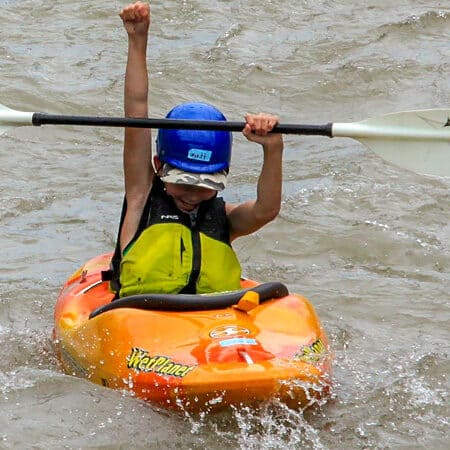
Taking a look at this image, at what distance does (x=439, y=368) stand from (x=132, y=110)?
1701 mm

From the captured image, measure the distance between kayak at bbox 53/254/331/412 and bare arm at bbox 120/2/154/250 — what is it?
0.49 metres

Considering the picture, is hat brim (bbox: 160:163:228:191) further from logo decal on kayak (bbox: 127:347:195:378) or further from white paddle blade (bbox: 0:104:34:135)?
logo decal on kayak (bbox: 127:347:195:378)

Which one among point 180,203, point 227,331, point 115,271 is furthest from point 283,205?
point 227,331

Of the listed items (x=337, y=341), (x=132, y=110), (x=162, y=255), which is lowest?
(x=337, y=341)

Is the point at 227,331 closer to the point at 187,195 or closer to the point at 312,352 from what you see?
the point at 312,352

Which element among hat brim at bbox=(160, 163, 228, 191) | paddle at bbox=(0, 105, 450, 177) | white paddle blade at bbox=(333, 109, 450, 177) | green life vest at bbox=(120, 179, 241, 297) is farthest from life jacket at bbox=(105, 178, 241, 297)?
white paddle blade at bbox=(333, 109, 450, 177)

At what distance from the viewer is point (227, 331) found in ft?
14.0

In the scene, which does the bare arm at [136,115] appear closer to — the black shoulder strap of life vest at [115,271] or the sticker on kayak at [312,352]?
the black shoulder strap of life vest at [115,271]

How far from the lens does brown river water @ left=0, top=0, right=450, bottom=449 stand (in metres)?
4.32

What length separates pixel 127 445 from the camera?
13.5ft

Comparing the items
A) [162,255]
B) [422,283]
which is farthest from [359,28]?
[162,255]

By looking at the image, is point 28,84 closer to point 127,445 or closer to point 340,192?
point 340,192

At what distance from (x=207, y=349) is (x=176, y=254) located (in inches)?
24.4

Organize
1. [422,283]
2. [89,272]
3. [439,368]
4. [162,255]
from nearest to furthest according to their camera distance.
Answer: [162,255] < [439,368] < [89,272] < [422,283]
